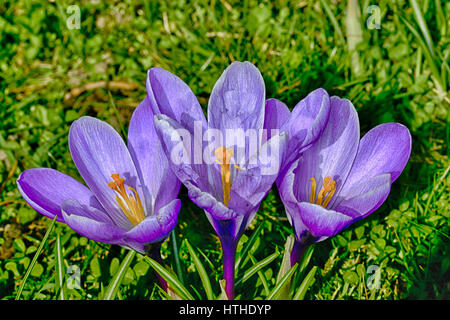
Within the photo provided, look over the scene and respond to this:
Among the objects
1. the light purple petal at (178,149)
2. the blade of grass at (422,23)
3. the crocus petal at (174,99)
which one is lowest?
the light purple petal at (178,149)

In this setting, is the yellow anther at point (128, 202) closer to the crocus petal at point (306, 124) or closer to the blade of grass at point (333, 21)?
the crocus petal at point (306, 124)

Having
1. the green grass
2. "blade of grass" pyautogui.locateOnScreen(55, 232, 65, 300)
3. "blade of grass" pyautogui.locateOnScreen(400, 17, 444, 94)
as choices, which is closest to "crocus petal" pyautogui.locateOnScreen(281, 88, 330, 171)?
the green grass

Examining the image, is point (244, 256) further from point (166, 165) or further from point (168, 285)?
point (166, 165)

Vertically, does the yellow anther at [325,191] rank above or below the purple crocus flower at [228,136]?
below

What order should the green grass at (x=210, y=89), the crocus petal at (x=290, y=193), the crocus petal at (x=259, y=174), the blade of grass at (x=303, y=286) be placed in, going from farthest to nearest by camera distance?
the green grass at (x=210, y=89), the blade of grass at (x=303, y=286), the crocus petal at (x=290, y=193), the crocus petal at (x=259, y=174)

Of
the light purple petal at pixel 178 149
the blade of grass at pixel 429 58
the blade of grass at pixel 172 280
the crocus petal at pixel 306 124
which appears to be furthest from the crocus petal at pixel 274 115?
the blade of grass at pixel 429 58

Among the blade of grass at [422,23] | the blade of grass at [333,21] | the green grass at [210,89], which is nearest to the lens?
the green grass at [210,89]

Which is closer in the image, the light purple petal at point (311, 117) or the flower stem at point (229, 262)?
the light purple petal at point (311, 117)
